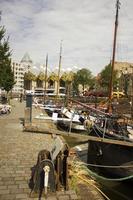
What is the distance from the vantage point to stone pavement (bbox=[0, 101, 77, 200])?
304 inches

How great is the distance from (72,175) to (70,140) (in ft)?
39.1

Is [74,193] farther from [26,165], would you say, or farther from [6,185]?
[26,165]

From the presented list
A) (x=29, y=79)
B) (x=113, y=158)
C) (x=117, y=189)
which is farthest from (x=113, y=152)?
(x=29, y=79)

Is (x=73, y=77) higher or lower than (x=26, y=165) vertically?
higher

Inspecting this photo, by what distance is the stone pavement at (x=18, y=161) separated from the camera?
771cm

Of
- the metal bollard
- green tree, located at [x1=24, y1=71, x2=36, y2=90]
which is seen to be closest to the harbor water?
the metal bollard

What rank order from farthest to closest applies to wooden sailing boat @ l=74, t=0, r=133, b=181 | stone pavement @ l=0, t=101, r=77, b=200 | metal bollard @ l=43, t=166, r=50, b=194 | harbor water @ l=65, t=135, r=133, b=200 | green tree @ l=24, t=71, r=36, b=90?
green tree @ l=24, t=71, r=36, b=90, wooden sailing boat @ l=74, t=0, r=133, b=181, harbor water @ l=65, t=135, r=133, b=200, stone pavement @ l=0, t=101, r=77, b=200, metal bollard @ l=43, t=166, r=50, b=194

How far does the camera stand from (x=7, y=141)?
47.9 feet

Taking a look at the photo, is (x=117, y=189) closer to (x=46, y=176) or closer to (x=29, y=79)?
(x=46, y=176)

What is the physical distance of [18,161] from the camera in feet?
35.2

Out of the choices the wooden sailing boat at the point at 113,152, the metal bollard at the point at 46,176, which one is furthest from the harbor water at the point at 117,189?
the metal bollard at the point at 46,176

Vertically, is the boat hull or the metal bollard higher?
the metal bollard

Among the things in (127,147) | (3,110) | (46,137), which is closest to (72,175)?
(127,147)

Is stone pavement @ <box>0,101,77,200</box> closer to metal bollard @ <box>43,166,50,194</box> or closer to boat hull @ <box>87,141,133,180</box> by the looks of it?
metal bollard @ <box>43,166,50,194</box>
